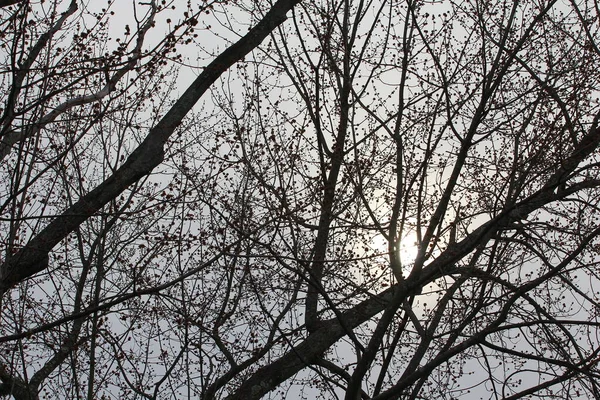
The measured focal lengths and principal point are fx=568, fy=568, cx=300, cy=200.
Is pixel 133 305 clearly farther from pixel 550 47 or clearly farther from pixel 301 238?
pixel 550 47

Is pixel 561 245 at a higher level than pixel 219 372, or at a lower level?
lower

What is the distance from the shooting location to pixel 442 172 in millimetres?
4973

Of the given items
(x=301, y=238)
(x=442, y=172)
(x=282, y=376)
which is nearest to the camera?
(x=442, y=172)

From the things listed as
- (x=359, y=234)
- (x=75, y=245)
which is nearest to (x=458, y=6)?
(x=359, y=234)

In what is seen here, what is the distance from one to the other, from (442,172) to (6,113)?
134 inches

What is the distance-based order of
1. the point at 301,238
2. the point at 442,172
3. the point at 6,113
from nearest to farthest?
the point at 6,113 < the point at 442,172 < the point at 301,238

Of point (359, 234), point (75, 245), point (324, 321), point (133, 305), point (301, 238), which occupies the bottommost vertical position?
point (324, 321)

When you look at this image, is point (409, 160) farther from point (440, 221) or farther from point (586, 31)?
point (586, 31)

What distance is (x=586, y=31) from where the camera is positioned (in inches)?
196

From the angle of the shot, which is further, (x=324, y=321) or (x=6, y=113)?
(x=324, y=321)

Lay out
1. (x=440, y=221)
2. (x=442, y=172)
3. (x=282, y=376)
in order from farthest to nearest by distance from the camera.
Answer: (x=282, y=376) < (x=442, y=172) < (x=440, y=221)

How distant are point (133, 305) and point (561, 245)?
4404mm

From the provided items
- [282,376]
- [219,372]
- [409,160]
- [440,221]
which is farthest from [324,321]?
[440,221]

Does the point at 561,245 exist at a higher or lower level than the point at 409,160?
lower
